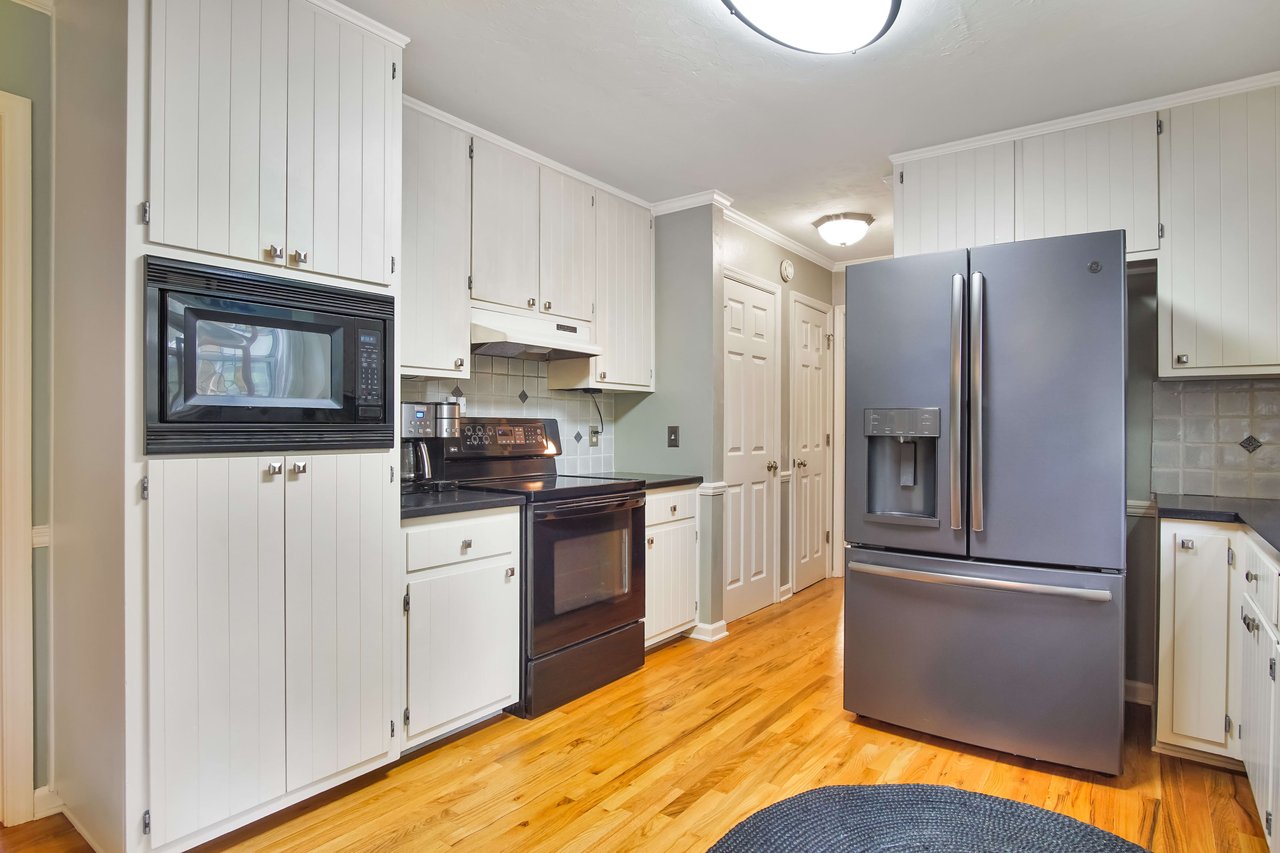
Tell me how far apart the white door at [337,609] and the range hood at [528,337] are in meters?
0.91

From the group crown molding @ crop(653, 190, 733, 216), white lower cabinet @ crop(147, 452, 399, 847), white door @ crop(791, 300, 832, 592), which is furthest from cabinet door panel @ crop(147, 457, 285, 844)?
white door @ crop(791, 300, 832, 592)

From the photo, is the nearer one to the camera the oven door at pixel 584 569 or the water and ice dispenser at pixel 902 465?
the water and ice dispenser at pixel 902 465

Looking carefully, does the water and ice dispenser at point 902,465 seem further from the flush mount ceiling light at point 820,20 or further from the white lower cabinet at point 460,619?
the white lower cabinet at point 460,619

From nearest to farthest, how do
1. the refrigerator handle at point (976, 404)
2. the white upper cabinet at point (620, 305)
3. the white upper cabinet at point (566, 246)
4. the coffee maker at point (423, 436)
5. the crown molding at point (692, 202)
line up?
1. the refrigerator handle at point (976, 404)
2. the coffee maker at point (423, 436)
3. the white upper cabinet at point (566, 246)
4. the white upper cabinet at point (620, 305)
5. the crown molding at point (692, 202)

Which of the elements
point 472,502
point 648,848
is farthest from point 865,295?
point 648,848

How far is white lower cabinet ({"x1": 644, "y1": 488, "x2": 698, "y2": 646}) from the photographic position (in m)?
3.41

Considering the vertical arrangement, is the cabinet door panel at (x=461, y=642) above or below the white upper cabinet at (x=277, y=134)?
below

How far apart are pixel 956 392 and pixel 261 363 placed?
7.35 feet

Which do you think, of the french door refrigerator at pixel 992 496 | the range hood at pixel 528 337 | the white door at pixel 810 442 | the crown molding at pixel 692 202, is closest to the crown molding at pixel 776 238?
the crown molding at pixel 692 202

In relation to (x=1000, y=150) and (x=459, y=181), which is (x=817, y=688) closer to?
(x=1000, y=150)

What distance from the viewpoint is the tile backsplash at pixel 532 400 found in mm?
3113

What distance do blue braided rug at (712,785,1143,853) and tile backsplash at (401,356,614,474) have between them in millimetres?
2151

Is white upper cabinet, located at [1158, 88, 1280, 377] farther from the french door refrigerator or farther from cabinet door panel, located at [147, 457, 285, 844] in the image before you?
cabinet door panel, located at [147, 457, 285, 844]

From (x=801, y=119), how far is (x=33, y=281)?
272cm
